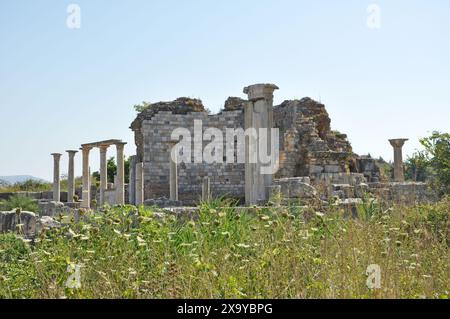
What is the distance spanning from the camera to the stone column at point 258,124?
1399 centimetres

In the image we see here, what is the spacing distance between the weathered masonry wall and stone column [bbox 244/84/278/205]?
974 centimetres

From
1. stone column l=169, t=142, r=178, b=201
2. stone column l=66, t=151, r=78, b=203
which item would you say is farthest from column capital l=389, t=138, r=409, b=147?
stone column l=66, t=151, r=78, b=203

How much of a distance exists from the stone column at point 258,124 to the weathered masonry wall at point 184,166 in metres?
9.74

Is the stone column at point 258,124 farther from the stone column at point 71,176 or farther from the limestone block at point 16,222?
the stone column at point 71,176

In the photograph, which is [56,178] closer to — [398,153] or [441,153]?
[398,153]

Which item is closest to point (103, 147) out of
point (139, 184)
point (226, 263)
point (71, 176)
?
point (139, 184)

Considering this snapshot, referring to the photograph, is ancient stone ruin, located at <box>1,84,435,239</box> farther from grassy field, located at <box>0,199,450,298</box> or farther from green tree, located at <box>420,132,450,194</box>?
grassy field, located at <box>0,199,450,298</box>

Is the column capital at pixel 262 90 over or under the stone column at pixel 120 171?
over

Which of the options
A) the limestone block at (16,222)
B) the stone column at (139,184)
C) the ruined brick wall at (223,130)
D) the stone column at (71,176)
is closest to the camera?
the limestone block at (16,222)

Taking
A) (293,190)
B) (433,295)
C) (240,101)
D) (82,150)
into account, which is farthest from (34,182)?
(433,295)

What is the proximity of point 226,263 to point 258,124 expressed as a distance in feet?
32.9

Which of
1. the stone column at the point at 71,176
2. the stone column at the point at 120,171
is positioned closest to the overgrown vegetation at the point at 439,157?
the stone column at the point at 120,171
